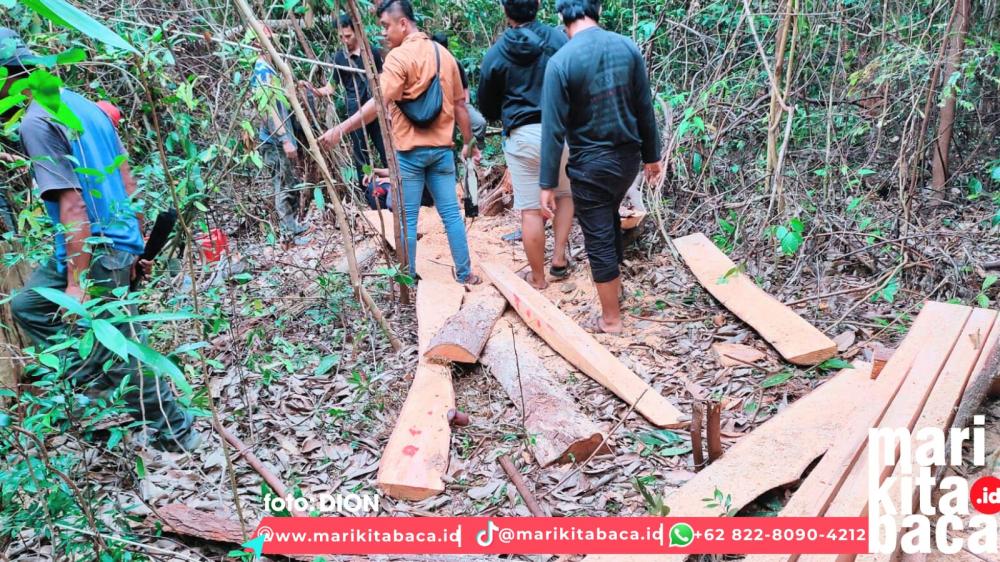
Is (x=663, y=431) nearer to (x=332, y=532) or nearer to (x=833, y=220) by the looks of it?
(x=332, y=532)

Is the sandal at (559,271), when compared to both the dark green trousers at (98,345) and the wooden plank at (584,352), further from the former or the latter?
the dark green trousers at (98,345)

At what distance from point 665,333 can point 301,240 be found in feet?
12.9

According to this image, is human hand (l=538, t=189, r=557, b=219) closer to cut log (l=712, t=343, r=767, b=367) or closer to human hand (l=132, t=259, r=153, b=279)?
cut log (l=712, t=343, r=767, b=367)

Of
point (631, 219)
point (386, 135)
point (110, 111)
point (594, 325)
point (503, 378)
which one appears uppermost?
point (110, 111)

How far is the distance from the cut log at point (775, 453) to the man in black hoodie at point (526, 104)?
93.7 inches

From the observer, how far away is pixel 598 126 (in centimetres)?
414

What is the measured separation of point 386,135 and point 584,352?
5.74ft

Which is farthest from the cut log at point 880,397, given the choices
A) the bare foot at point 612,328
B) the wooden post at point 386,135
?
the wooden post at point 386,135

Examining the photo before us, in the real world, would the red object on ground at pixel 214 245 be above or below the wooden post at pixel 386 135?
below

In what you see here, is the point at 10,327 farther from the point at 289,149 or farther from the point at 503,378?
the point at 289,149

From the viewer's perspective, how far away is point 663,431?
332 cm

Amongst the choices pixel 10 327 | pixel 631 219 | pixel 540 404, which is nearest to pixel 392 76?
pixel 631 219

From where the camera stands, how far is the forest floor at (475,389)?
9.83 ft

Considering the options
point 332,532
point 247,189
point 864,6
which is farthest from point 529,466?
point 864,6
